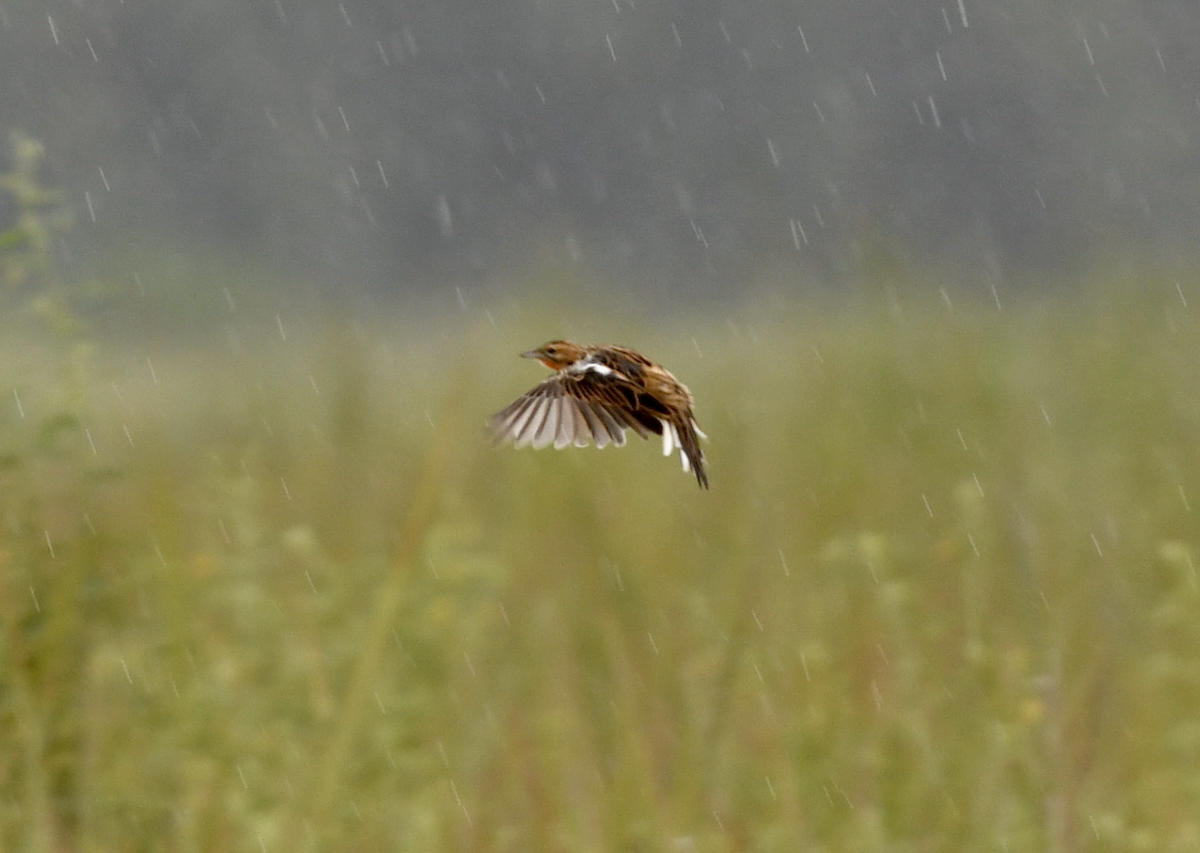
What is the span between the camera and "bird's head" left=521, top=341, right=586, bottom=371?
2564 mm

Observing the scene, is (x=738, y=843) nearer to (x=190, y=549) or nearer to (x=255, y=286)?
(x=190, y=549)

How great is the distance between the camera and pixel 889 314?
13.2 ft

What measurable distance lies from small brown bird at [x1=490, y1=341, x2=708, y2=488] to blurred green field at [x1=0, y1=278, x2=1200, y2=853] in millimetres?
394

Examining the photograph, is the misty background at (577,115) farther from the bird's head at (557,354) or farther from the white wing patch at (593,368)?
the white wing patch at (593,368)

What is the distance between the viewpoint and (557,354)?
259cm

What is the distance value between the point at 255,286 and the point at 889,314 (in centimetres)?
184

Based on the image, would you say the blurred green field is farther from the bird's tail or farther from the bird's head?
the bird's tail

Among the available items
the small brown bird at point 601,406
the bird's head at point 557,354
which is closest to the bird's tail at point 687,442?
the small brown bird at point 601,406

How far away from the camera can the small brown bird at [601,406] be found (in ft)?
7.82

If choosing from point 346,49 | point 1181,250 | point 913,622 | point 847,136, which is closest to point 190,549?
point 913,622

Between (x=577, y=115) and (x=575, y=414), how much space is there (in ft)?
71.5

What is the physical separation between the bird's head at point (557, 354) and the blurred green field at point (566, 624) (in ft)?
1.19

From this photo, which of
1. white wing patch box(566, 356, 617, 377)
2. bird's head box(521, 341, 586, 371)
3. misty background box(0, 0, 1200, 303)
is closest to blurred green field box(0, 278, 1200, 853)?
bird's head box(521, 341, 586, 371)

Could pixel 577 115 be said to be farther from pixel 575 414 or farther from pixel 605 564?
pixel 575 414
